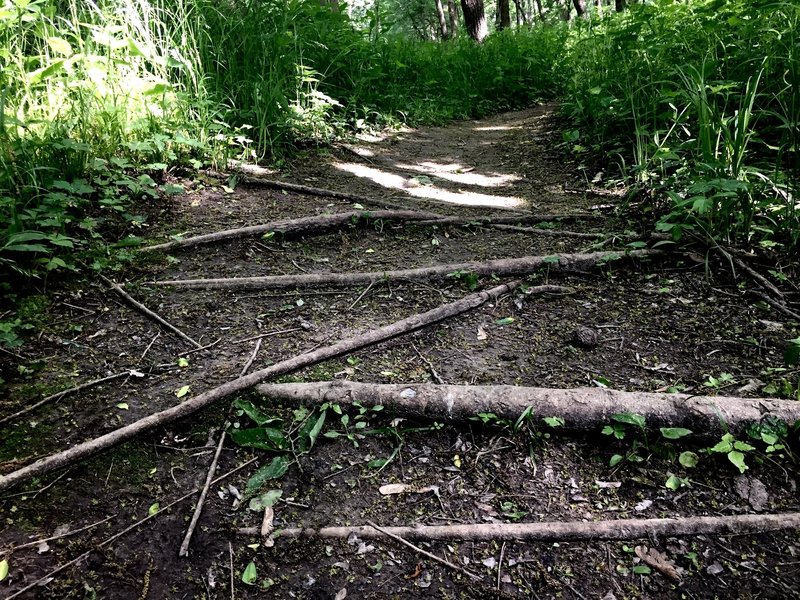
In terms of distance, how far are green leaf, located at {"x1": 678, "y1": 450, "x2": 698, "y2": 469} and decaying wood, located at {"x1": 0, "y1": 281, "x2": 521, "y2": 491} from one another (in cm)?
117

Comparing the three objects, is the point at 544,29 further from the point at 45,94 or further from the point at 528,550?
the point at 528,550

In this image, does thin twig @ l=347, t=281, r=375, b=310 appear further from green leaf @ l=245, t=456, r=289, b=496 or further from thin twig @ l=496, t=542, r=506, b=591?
thin twig @ l=496, t=542, r=506, b=591

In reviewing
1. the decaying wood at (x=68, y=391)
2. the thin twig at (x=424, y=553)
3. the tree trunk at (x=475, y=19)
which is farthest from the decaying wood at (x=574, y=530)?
the tree trunk at (x=475, y=19)

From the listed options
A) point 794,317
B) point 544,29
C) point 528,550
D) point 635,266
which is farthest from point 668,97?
point 544,29

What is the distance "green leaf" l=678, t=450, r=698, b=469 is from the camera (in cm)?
164

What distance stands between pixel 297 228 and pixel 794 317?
2673mm

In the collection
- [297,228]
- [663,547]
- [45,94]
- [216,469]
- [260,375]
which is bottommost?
[663,547]

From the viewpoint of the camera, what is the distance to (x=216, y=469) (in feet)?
5.51

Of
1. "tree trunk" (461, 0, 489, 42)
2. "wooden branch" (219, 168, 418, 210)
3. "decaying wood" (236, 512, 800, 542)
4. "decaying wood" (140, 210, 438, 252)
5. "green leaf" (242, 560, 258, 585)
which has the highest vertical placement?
"tree trunk" (461, 0, 489, 42)

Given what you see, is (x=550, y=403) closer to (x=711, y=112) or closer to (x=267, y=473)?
(x=267, y=473)

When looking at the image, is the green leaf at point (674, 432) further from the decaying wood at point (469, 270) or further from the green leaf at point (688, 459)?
the decaying wood at point (469, 270)

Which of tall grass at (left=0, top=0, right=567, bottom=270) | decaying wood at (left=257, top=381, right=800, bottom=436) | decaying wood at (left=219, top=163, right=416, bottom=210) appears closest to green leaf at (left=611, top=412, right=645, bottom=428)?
decaying wood at (left=257, top=381, right=800, bottom=436)

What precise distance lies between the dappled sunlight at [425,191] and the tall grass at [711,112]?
3.27 feet

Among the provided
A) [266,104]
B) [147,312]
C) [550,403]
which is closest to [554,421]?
[550,403]
